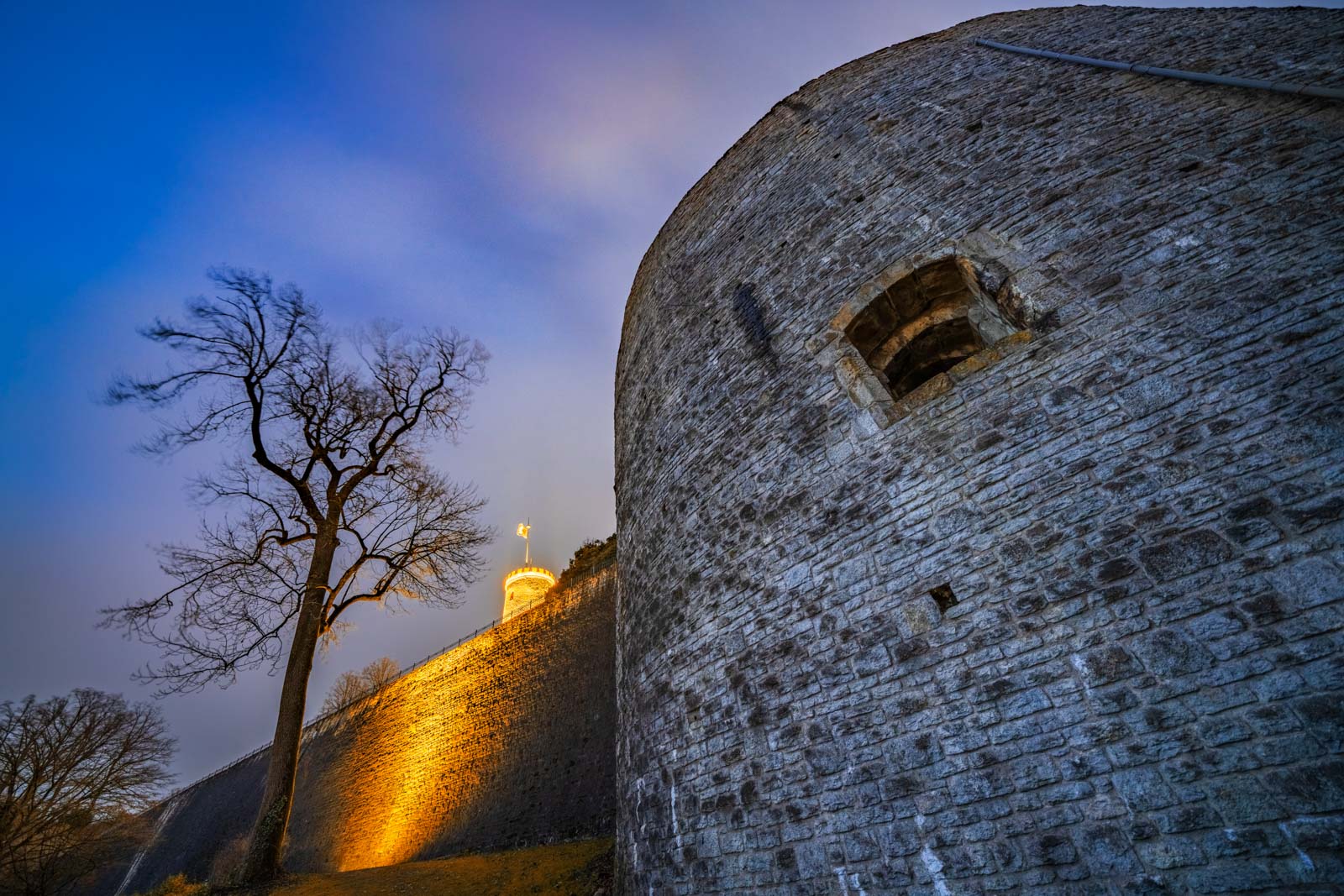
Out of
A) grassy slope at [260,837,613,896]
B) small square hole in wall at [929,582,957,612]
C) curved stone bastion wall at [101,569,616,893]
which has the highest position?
curved stone bastion wall at [101,569,616,893]

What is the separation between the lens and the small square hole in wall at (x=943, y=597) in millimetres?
2969

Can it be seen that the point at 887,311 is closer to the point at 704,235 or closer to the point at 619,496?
the point at 704,235

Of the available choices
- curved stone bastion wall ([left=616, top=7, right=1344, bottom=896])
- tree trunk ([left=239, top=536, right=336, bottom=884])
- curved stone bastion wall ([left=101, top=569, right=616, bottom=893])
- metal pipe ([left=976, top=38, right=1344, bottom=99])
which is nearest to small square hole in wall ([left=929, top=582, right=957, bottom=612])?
curved stone bastion wall ([left=616, top=7, right=1344, bottom=896])

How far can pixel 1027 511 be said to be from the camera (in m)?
2.90

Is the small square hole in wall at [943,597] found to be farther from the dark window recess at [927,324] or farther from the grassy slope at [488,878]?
the grassy slope at [488,878]

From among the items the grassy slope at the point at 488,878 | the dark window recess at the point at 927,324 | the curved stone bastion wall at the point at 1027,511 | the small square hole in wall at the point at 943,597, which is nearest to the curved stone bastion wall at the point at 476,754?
the grassy slope at the point at 488,878

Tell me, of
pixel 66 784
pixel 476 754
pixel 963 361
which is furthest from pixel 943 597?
pixel 66 784

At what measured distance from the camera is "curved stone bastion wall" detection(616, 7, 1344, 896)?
2.21 m

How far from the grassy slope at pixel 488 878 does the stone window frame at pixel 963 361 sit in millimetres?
5513

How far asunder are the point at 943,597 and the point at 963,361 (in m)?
1.86

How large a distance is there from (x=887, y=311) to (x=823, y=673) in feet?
9.12

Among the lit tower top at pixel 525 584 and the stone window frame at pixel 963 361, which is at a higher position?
the lit tower top at pixel 525 584

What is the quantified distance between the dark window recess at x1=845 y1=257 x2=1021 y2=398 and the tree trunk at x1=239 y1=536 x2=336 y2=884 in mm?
8637

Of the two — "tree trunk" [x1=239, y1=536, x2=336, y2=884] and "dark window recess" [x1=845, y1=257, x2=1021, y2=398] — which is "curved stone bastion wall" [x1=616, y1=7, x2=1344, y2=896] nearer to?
"dark window recess" [x1=845, y1=257, x2=1021, y2=398]
